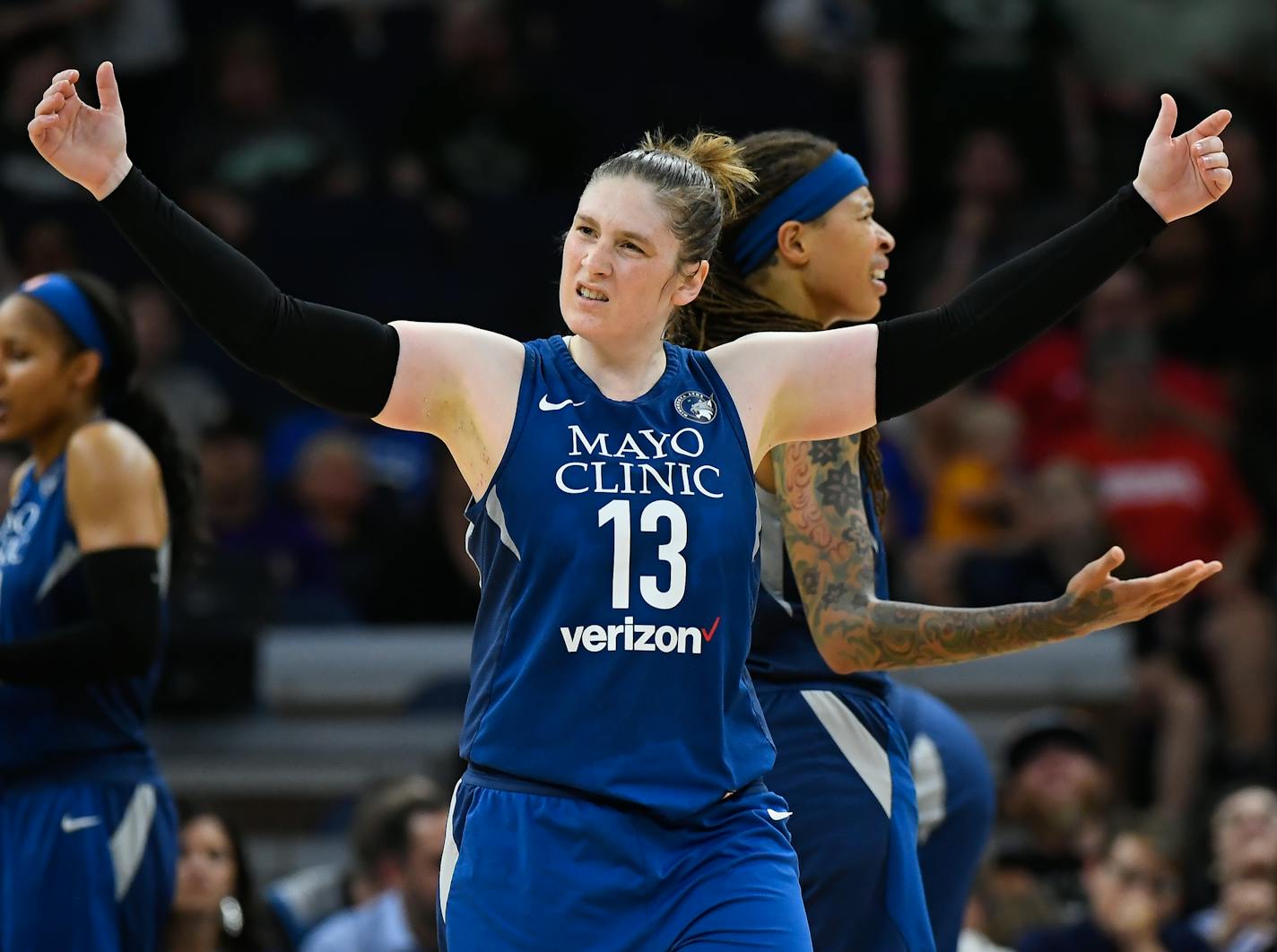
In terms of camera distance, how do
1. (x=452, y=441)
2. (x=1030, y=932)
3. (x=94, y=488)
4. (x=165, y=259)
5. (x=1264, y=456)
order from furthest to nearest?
(x=1264, y=456), (x=1030, y=932), (x=94, y=488), (x=452, y=441), (x=165, y=259)

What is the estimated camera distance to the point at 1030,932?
7367mm

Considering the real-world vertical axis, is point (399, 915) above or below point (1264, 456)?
below

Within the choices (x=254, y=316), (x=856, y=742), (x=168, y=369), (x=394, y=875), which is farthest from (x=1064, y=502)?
(x=254, y=316)

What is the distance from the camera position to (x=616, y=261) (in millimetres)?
3758

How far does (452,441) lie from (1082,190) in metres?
8.18

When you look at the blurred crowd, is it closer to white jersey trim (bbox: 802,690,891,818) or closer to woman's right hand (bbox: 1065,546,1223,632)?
white jersey trim (bbox: 802,690,891,818)

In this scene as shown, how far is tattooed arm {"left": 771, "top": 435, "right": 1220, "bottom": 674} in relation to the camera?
384cm

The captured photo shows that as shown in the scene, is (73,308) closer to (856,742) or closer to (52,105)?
(52,105)

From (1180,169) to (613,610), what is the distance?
1301mm

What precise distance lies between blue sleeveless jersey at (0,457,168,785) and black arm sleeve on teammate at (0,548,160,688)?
4.3 inches

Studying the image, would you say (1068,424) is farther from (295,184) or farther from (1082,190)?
(295,184)

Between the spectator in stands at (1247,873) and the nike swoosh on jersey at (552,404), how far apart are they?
15.6 feet

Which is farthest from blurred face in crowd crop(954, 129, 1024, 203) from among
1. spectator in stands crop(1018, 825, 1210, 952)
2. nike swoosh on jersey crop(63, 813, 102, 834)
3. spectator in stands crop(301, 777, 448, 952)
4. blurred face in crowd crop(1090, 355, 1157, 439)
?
nike swoosh on jersey crop(63, 813, 102, 834)

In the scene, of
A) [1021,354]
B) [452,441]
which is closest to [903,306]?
[1021,354]
